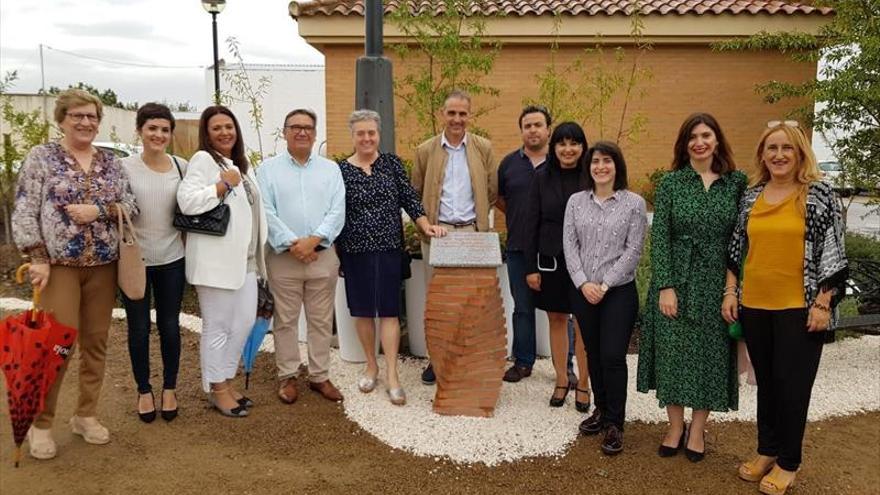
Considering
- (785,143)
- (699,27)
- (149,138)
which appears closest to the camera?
(785,143)

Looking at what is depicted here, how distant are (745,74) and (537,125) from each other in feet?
26.3

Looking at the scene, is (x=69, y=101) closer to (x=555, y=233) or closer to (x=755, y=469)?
(x=555, y=233)

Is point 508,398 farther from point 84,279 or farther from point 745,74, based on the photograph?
point 745,74

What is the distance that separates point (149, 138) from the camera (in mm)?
3615

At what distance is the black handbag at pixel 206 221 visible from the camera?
3625 mm

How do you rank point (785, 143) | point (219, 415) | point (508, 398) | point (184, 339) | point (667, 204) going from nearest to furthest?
1. point (785, 143)
2. point (667, 204)
3. point (219, 415)
4. point (508, 398)
5. point (184, 339)

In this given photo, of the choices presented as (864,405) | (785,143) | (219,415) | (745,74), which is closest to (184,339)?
(219,415)

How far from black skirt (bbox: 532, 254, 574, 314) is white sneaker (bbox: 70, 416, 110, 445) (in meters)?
2.73

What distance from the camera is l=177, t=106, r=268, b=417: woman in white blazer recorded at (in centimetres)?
368

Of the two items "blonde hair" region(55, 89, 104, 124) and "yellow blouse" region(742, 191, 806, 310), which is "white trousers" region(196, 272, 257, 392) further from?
"yellow blouse" region(742, 191, 806, 310)

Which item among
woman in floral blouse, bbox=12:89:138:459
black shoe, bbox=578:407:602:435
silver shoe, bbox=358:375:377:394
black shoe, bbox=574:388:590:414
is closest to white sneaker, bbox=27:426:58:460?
woman in floral blouse, bbox=12:89:138:459

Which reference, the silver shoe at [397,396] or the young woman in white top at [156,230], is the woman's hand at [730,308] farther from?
the young woman in white top at [156,230]

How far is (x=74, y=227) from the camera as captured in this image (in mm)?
3289

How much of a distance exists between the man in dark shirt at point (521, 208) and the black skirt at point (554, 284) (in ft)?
0.93
